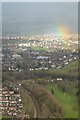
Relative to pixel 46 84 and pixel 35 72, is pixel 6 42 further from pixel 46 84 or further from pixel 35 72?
pixel 46 84

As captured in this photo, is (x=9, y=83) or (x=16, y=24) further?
(x=16, y=24)

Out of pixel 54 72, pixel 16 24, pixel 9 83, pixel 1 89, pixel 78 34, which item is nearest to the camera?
pixel 1 89

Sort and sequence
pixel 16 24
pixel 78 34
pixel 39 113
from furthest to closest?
1. pixel 16 24
2. pixel 78 34
3. pixel 39 113

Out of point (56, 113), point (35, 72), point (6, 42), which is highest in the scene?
point (6, 42)

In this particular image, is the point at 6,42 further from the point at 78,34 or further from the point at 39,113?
the point at 39,113

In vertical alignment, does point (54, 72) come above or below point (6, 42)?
below

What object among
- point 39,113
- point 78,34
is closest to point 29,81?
point 39,113
